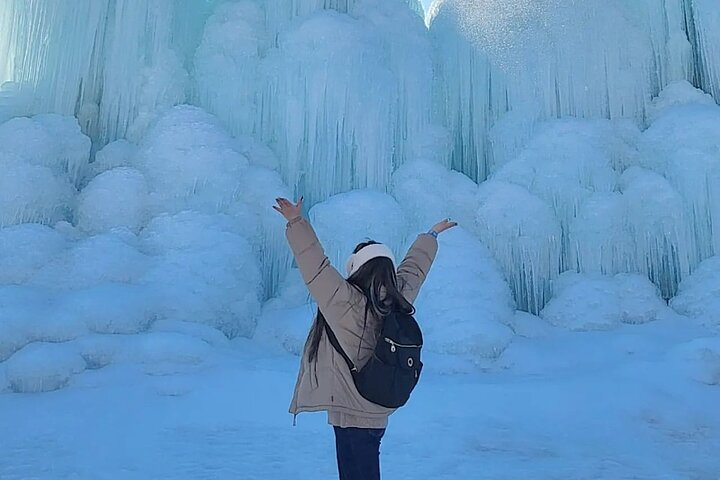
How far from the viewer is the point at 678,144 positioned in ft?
27.8

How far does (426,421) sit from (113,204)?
5283 millimetres

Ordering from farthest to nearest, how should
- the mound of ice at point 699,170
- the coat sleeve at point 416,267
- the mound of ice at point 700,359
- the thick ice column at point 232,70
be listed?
the thick ice column at point 232,70
the mound of ice at point 699,170
the mound of ice at point 700,359
the coat sleeve at point 416,267

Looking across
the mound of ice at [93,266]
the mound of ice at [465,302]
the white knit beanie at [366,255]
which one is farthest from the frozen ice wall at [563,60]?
the white knit beanie at [366,255]

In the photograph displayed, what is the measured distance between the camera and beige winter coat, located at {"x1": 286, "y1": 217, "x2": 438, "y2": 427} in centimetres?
202

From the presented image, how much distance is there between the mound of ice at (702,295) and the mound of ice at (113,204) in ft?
23.1

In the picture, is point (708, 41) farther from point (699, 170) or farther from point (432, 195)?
point (432, 195)

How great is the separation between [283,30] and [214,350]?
5333mm

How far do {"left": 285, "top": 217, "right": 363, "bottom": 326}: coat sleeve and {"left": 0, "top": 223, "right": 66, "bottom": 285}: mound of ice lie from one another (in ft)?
21.2

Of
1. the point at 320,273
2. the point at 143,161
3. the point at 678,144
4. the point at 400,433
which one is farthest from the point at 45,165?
the point at 678,144

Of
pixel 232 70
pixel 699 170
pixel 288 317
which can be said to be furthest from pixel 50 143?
pixel 699 170

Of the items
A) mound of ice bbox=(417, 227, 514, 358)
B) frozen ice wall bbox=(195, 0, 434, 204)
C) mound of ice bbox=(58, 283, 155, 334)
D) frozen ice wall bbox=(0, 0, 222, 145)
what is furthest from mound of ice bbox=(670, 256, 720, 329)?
frozen ice wall bbox=(0, 0, 222, 145)

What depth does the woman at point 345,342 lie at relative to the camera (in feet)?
6.63

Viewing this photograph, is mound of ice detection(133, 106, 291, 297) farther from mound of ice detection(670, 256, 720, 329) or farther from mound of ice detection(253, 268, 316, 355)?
mound of ice detection(670, 256, 720, 329)

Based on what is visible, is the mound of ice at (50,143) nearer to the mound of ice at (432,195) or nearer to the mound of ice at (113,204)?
the mound of ice at (113,204)
